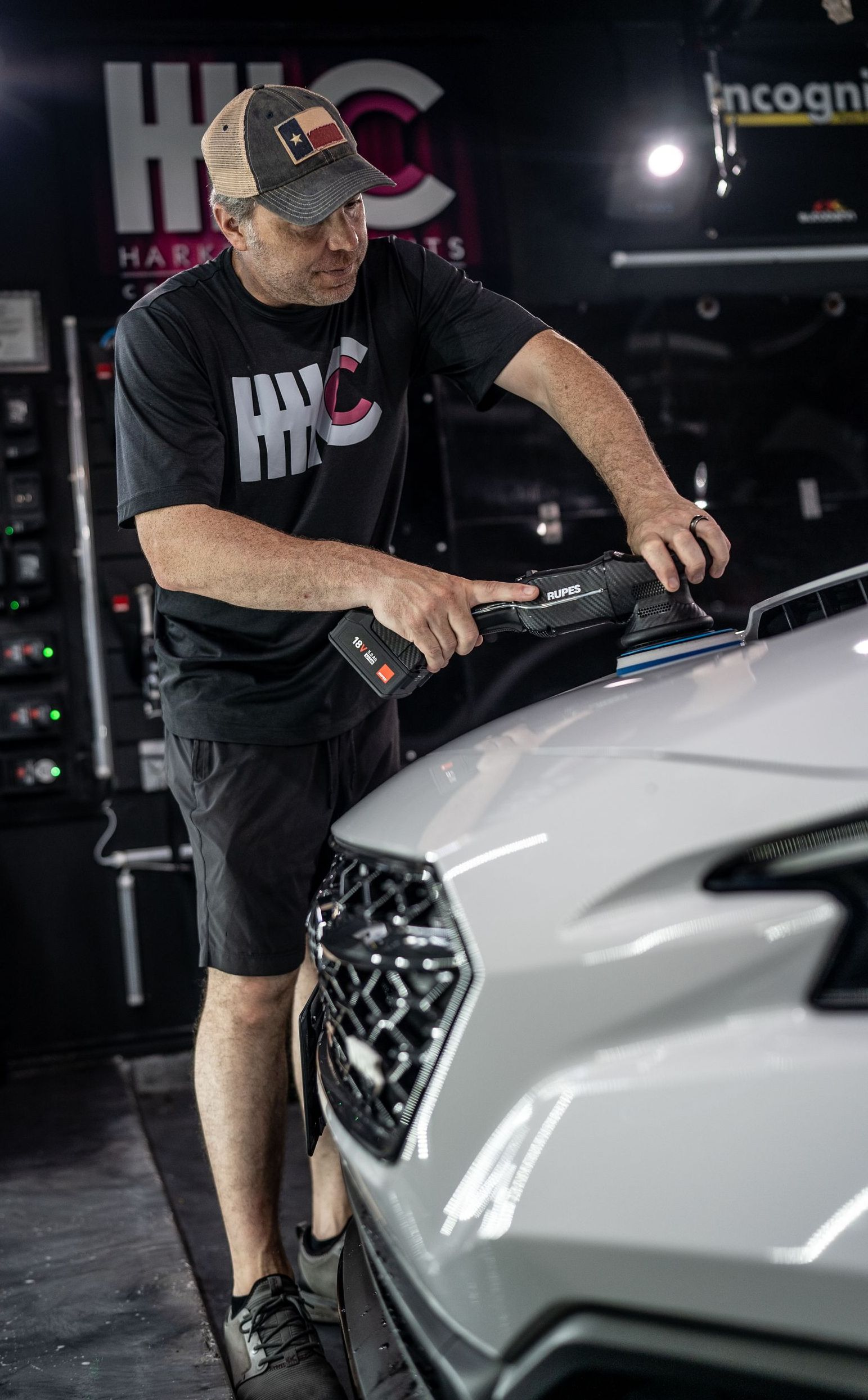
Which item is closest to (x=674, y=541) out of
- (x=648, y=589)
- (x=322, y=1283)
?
(x=648, y=589)

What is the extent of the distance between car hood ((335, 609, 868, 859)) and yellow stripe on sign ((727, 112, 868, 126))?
388 cm

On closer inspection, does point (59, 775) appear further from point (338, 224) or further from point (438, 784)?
point (438, 784)

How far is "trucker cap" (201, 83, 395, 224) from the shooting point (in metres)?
1.61

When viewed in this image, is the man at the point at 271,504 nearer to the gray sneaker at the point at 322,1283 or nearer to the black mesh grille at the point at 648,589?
the gray sneaker at the point at 322,1283

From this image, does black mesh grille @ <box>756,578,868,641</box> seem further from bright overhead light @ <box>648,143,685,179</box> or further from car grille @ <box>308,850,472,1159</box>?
bright overhead light @ <box>648,143,685,179</box>

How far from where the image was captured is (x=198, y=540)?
1.49 meters

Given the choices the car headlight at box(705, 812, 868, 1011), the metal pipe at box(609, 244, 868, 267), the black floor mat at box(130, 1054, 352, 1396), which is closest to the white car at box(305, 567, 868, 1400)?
the car headlight at box(705, 812, 868, 1011)

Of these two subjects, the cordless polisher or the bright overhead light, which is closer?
the cordless polisher

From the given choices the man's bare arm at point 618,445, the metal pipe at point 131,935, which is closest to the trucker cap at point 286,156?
the man's bare arm at point 618,445

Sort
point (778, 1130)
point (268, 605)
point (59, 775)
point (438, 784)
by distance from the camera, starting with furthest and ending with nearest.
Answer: point (59, 775) → point (268, 605) → point (438, 784) → point (778, 1130)

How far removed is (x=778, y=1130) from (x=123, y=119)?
4048mm

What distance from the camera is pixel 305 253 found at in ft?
5.36

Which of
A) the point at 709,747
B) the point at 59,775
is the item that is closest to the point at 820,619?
the point at 709,747

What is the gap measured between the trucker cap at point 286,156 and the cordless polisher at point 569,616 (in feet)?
2.06
